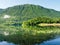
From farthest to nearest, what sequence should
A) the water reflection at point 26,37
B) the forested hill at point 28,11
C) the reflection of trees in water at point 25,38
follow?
the forested hill at point 28,11 < the water reflection at point 26,37 < the reflection of trees in water at point 25,38

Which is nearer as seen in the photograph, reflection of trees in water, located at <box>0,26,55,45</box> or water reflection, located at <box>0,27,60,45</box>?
reflection of trees in water, located at <box>0,26,55,45</box>

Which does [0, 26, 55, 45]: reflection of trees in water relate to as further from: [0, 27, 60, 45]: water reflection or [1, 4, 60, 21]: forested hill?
[1, 4, 60, 21]: forested hill

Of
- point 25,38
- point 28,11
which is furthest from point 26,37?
point 28,11

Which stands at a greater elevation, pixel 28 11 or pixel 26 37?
pixel 28 11

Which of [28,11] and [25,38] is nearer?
[25,38]

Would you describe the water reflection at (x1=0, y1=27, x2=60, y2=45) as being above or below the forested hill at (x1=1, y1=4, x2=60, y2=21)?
below

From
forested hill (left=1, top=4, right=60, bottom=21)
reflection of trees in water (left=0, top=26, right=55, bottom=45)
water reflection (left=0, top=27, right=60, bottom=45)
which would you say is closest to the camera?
reflection of trees in water (left=0, top=26, right=55, bottom=45)

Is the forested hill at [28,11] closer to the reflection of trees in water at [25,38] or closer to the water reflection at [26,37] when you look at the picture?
the water reflection at [26,37]

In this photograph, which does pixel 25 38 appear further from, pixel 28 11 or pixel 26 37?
pixel 28 11

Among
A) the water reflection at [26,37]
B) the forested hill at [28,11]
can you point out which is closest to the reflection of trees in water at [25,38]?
the water reflection at [26,37]

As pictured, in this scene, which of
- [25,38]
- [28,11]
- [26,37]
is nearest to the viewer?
[25,38]

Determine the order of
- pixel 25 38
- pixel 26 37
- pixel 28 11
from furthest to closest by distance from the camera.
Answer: pixel 28 11 < pixel 26 37 < pixel 25 38

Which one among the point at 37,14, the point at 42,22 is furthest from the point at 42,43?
the point at 37,14

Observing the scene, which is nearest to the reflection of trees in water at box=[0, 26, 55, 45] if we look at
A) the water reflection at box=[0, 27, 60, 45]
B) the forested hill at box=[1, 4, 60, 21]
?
the water reflection at box=[0, 27, 60, 45]
